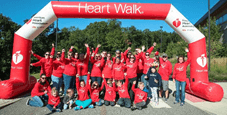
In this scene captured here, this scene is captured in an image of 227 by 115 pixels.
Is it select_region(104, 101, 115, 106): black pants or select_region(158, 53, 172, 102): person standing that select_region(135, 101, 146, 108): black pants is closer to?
select_region(104, 101, 115, 106): black pants

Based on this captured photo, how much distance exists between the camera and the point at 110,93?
5105mm

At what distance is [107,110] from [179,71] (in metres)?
2.90

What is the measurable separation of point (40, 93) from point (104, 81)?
2.20 meters

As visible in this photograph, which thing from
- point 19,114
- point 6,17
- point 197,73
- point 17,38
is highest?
point 6,17

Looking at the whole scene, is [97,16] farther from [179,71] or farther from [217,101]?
[217,101]

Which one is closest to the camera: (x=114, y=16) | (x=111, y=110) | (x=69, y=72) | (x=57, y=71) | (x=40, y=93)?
(x=111, y=110)

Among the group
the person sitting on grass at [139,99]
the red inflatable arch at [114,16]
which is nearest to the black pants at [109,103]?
the person sitting on grass at [139,99]

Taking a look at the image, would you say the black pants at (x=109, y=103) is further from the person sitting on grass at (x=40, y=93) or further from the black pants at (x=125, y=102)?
the person sitting on grass at (x=40, y=93)

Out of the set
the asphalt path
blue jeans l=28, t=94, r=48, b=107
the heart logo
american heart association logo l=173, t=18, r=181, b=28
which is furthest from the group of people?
american heart association logo l=173, t=18, r=181, b=28

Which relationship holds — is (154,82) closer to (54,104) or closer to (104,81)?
(104,81)

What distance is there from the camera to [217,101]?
533 centimetres

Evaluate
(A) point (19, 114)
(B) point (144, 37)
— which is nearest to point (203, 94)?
(A) point (19, 114)

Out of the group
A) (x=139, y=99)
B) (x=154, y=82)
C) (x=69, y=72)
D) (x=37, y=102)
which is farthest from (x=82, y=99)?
(x=154, y=82)

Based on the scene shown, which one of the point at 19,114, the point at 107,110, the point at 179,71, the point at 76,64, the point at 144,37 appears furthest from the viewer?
the point at 144,37
